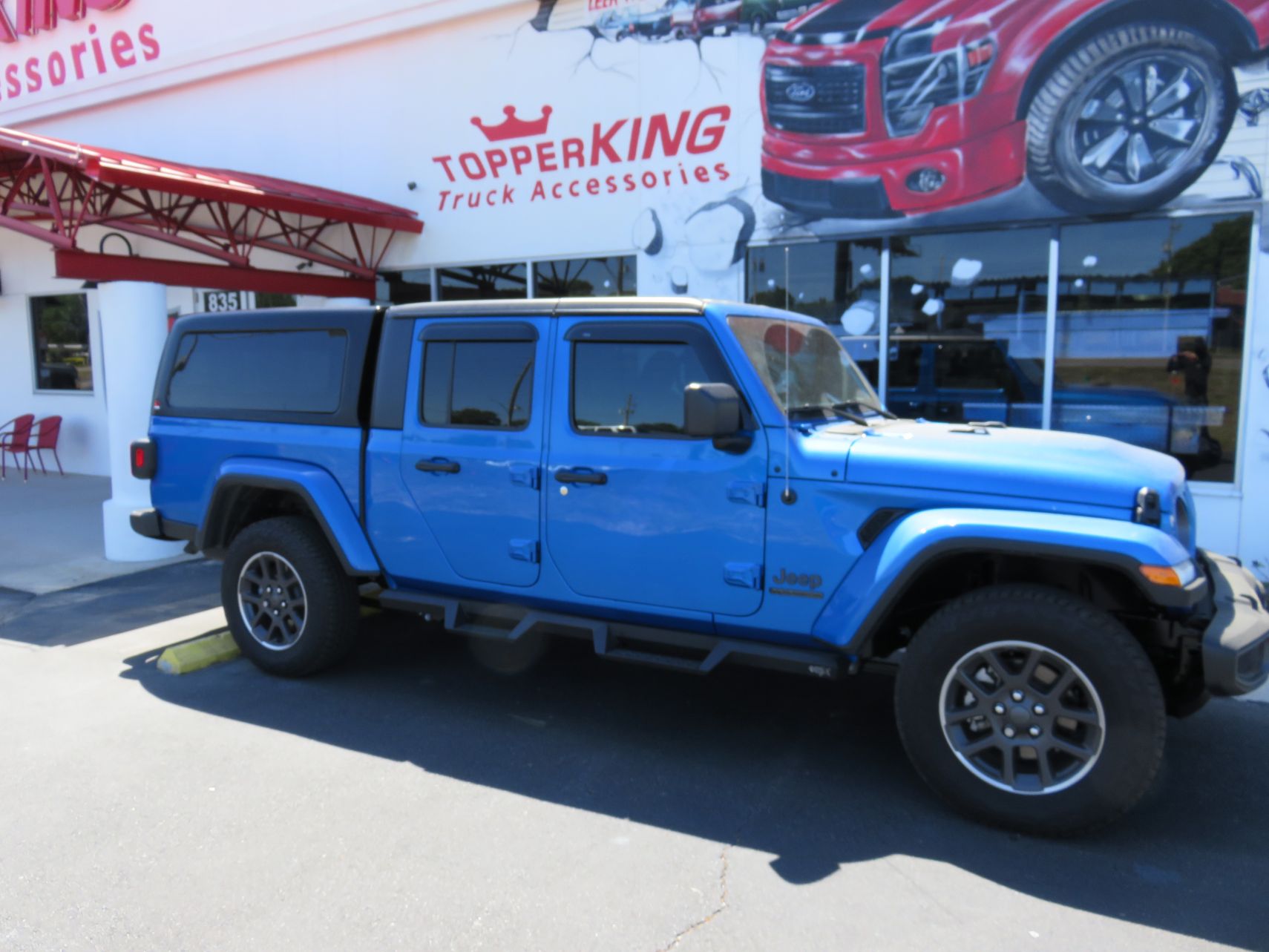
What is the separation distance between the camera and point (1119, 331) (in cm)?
764

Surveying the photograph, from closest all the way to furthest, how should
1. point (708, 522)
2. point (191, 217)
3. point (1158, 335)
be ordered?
1. point (708, 522)
2. point (1158, 335)
3. point (191, 217)

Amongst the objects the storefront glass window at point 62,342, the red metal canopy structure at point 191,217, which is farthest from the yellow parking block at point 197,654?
the storefront glass window at point 62,342

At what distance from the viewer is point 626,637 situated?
425cm

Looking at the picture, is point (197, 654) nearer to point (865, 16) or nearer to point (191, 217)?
point (865, 16)

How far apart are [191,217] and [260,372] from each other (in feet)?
23.3

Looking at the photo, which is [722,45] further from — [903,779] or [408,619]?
[903,779]

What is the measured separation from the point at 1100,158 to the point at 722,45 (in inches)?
141

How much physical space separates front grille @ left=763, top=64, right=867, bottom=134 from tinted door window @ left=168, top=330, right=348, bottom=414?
17.5 feet

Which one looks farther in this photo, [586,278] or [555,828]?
[586,278]

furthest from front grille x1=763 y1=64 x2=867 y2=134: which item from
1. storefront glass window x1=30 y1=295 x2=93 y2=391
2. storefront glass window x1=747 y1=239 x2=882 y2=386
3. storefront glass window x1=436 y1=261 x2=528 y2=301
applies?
storefront glass window x1=30 y1=295 x2=93 y2=391

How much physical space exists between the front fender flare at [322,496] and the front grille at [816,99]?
5.83m

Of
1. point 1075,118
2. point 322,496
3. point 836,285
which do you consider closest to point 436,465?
point 322,496

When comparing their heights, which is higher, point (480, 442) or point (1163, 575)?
point (480, 442)

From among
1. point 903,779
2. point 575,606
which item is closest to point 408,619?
point 575,606
